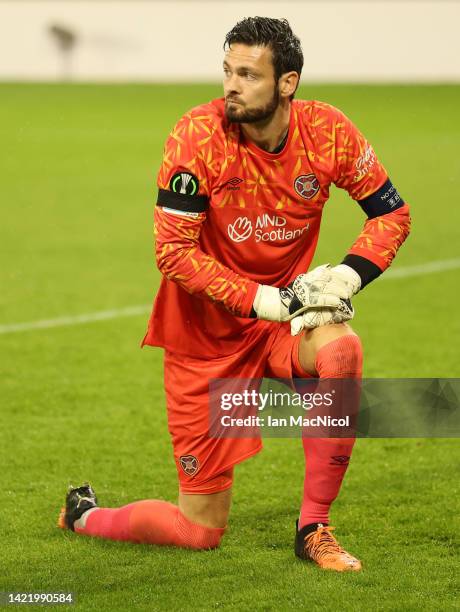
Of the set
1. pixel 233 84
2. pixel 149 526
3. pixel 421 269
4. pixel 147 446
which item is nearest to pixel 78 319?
pixel 147 446

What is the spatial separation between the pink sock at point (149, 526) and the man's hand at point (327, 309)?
0.82 m

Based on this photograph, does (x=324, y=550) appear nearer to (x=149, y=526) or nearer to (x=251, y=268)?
(x=149, y=526)

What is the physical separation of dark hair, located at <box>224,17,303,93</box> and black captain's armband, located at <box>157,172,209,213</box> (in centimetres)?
46

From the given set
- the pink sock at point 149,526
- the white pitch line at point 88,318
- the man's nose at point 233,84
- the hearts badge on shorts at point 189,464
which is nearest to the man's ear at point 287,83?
the man's nose at point 233,84

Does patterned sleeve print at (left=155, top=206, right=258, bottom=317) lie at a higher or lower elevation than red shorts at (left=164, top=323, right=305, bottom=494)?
higher

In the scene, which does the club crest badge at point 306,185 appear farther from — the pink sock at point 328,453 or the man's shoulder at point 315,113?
the pink sock at point 328,453

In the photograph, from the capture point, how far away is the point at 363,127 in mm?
20516

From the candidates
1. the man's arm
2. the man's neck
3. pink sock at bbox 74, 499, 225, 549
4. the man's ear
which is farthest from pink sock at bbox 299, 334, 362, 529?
the man's ear

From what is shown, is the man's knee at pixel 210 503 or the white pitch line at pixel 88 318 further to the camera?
the white pitch line at pixel 88 318

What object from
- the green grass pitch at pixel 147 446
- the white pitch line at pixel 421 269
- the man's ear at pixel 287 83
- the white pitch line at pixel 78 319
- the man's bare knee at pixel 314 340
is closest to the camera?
the green grass pitch at pixel 147 446

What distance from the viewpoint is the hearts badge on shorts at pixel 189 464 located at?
14.2ft

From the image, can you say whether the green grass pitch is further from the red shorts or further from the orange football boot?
the red shorts

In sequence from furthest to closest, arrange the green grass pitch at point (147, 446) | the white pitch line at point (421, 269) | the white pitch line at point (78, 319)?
the white pitch line at point (421, 269), the white pitch line at point (78, 319), the green grass pitch at point (147, 446)

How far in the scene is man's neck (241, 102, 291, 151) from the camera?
4180 millimetres
